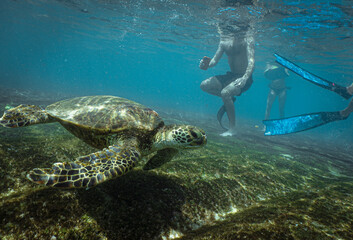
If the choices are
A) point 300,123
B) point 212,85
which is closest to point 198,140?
point 300,123

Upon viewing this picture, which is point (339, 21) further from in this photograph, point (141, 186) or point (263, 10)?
point (141, 186)

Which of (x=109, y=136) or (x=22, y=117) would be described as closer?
(x=109, y=136)

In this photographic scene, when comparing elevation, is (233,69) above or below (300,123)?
above

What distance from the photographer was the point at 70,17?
21.2 meters

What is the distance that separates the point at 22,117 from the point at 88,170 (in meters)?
2.25

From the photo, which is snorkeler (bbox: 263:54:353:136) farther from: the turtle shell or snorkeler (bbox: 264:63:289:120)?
snorkeler (bbox: 264:63:289:120)

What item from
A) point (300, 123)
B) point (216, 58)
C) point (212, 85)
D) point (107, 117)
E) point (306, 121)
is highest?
point (216, 58)

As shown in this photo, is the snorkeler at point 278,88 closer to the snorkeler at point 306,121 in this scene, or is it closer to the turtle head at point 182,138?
the snorkeler at point 306,121

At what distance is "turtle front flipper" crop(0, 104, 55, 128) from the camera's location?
2571 mm

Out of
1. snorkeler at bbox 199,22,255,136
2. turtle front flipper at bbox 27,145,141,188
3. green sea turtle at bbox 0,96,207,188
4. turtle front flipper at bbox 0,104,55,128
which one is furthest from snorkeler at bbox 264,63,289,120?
turtle front flipper at bbox 0,104,55,128

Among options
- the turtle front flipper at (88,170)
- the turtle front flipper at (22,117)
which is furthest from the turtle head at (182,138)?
the turtle front flipper at (22,117)

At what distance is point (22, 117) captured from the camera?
105 inches

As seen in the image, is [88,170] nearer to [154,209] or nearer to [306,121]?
[154,209]

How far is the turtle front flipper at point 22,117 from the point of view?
8.43ft
